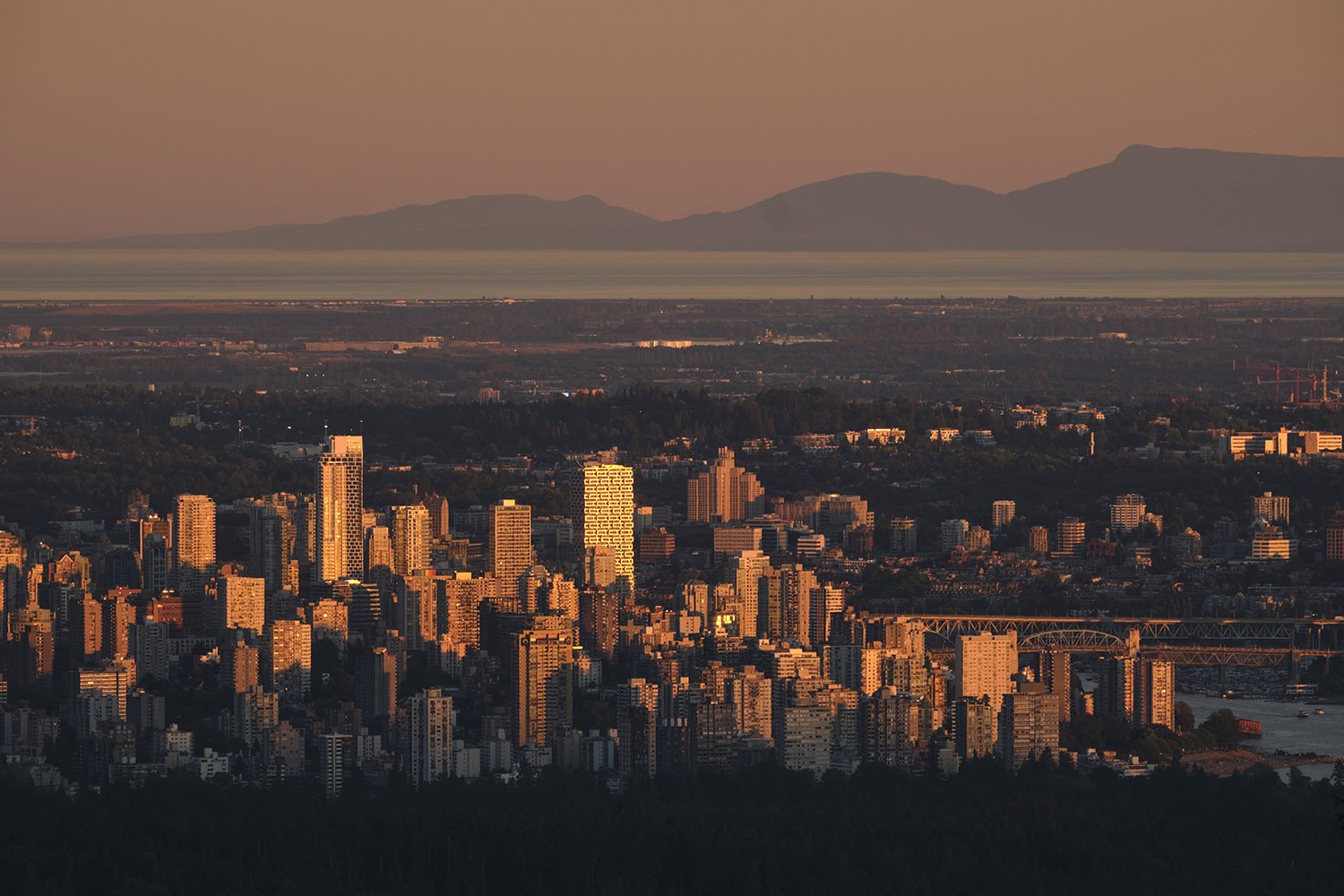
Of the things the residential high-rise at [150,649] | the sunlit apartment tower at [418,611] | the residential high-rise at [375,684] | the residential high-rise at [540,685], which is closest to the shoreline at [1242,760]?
the residential high-rise at [540,685]

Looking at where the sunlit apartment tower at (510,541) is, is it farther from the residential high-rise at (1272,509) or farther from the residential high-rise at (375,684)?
the residential high-rise at (1272,509)

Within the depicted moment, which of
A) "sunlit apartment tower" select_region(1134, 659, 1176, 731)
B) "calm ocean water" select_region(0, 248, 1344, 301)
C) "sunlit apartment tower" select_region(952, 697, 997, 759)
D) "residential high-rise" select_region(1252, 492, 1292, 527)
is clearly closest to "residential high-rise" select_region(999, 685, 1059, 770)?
"sunlit apartment tower" select_region(952, 697, 997, 759)

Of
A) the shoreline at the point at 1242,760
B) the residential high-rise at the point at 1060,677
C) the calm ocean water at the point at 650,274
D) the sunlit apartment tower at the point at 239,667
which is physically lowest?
the calm ocean water at the point at 650,274

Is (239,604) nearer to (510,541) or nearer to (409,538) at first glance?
(409,538)

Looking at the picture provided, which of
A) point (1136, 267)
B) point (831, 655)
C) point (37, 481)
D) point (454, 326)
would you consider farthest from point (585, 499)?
point (1136, 267)

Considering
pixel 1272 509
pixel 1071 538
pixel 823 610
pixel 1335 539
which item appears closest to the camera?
pixel 823 610

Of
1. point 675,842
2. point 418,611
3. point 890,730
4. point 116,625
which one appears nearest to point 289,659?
point 116,625
